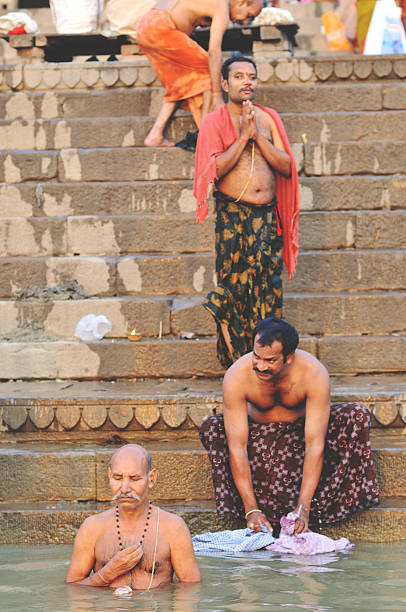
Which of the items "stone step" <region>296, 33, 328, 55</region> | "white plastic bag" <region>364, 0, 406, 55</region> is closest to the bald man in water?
"white plastic bag" <region>364, 0, 406, 55</region>

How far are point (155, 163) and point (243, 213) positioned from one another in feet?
6.47

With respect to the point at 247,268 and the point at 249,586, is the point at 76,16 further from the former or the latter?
the point at 249,586

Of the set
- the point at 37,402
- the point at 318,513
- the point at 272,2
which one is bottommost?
the point at 318,513

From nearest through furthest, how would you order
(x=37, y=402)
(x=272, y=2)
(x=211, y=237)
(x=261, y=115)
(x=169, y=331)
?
(x=37, y=402), (x=261, y=115), (x=169, y=331), (x=211, y=237), (x=272, y=2)

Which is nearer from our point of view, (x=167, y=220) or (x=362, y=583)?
(x=362, y=583)

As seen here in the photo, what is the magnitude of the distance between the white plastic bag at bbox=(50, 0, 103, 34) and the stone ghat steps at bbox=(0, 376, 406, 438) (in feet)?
16.9

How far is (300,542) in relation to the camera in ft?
16.3

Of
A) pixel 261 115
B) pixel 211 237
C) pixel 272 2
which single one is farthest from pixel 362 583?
pixel 272 2

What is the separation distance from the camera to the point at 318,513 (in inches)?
209

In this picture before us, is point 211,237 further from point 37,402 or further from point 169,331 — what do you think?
point 37,402

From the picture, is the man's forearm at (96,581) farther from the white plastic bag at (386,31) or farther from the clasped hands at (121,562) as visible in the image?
the white plastic bag at (386,31)

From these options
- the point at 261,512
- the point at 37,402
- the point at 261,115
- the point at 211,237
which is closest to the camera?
the point at 261,512

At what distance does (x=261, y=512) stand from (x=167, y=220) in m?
3.01

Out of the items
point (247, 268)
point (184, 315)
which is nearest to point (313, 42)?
point (184, 315)
